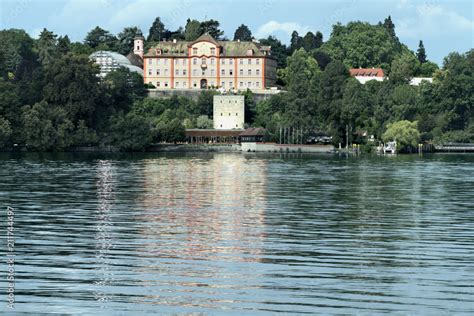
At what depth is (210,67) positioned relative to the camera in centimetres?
17750

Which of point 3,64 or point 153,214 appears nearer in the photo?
point 153,214

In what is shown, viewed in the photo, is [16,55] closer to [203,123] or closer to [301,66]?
[203,123]

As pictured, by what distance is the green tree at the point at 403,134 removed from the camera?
13975 centimetres

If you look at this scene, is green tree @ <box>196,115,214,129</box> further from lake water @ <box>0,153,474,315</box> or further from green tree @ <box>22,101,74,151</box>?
lake water @ <box>0,153,474,315</box>

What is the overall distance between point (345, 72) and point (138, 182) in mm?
98308

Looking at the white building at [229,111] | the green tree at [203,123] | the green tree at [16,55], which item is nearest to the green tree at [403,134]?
the white building at [229,111]

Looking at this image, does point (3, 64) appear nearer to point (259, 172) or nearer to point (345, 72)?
point (345, 72)

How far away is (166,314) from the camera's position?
23688 millimetres

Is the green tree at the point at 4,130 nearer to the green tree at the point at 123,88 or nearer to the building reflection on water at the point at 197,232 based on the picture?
the green tree at the point at 123,88

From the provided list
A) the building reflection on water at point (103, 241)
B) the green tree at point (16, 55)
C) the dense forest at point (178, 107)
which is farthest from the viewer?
the green tree at point (16, 55)

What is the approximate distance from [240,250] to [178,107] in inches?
5262

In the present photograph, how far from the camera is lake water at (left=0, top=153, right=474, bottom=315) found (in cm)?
2500

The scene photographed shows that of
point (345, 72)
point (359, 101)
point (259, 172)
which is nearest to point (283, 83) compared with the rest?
point (345, 72)

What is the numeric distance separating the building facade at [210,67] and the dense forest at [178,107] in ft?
20.0
